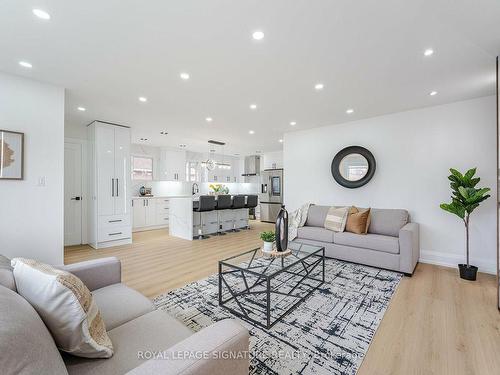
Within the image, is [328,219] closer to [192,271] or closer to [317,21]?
[192,271]

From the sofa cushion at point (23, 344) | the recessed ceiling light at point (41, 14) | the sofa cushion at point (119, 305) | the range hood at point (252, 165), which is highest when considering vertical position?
the recessed ceiling light at point (41, 14)

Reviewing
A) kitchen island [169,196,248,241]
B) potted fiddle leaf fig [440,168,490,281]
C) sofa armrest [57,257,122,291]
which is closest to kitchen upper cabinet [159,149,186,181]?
kitchen island [169,196,248,241]

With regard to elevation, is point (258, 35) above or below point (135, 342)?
above

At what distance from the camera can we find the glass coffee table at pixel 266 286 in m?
2.18

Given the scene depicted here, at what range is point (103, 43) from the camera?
2.21m

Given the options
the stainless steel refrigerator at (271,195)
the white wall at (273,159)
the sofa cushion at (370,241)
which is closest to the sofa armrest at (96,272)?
the sofa cushion at (370,241)

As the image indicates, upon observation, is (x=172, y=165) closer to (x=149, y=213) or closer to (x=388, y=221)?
(x=149, y=213)

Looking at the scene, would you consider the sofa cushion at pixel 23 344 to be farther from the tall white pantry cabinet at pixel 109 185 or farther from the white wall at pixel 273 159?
the white wall at pixel 273 159

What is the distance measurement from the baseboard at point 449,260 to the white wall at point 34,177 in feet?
18.1

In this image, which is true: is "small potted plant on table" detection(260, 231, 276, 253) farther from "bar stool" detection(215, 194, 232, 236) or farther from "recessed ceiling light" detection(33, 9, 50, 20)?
"bar stool" detection(215, 194, 232, 236)

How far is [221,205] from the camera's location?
19.7 feet

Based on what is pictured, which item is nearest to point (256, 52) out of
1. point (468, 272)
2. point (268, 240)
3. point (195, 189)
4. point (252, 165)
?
point (268, 240)

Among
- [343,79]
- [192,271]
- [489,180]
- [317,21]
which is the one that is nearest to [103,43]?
[317,21]

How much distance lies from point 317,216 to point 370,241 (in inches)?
44.4
